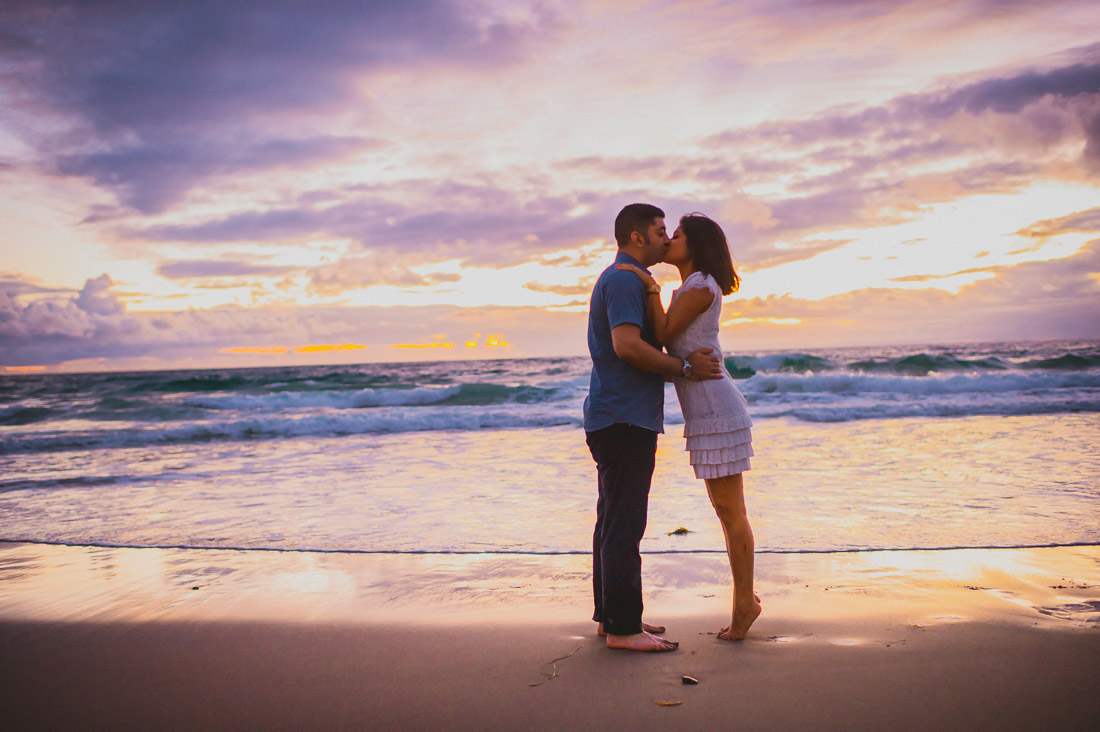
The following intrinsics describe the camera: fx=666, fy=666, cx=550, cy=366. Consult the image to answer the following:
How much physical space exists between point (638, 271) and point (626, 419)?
68cm

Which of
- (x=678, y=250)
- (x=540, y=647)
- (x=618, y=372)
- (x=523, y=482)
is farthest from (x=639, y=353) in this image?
(x=523, y=482)

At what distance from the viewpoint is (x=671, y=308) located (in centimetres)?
305

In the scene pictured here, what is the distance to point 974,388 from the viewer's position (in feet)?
66.0

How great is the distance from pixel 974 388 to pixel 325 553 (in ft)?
68.8

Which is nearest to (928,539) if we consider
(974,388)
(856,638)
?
(856,638)

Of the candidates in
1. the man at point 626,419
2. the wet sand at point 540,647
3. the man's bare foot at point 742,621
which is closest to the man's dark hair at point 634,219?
the man at point 626,419

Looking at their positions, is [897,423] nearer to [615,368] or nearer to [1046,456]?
[1046,456]

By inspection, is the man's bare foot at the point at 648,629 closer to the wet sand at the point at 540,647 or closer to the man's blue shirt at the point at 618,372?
the wet sand at the point at 540,647

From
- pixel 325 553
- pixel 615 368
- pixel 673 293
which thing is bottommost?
pixel 325 553

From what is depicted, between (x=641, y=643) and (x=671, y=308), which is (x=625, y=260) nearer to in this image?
(x=671, y=308)

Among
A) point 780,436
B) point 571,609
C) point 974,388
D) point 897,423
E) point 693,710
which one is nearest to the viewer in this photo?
point 693,710

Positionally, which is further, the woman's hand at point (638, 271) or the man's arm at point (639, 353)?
the woman's hand at point (638, 271)

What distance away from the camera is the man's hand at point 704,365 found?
9.95ft

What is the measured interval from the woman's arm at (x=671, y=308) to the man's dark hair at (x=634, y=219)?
16 centimetres
